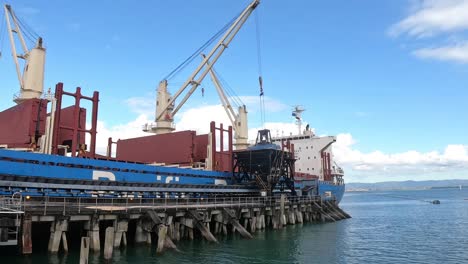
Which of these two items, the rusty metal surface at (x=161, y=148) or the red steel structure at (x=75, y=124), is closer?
the red steel structure at (x=75, y=124)

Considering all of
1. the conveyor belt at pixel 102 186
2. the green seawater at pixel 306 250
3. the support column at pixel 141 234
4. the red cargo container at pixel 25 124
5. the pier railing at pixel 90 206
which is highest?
the red cargo container at pixel 25 124

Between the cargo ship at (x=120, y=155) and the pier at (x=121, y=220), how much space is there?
3.77 meters

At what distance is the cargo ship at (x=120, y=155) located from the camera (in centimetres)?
3294

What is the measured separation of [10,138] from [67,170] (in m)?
7.56

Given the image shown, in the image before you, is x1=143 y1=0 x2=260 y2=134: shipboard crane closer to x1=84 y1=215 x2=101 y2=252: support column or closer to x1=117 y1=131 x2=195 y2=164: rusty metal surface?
x1=117 y1=131 x2=195 y2=164: rusty metal surface

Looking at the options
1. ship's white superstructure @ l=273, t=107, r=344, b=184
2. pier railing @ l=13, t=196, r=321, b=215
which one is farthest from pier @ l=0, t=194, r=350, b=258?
ship's white superstructure @ l=273, t=107, r=344, b=184

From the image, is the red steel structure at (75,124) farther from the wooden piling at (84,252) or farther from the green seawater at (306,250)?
the wooden piling at (84,252)

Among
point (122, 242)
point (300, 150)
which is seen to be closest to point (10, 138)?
point (122, 242)

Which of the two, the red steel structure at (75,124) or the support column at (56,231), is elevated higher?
the red steel structure at (75,124)

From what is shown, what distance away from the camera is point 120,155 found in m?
63.2

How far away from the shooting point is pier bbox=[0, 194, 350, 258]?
22706mm

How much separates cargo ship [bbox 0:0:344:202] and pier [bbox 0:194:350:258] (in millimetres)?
3769

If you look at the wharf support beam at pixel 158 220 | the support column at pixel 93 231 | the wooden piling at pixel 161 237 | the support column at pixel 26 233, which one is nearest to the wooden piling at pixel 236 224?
the wharf support beam at pixel 158 220

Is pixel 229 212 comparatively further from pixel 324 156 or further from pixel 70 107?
pixel 324 156
